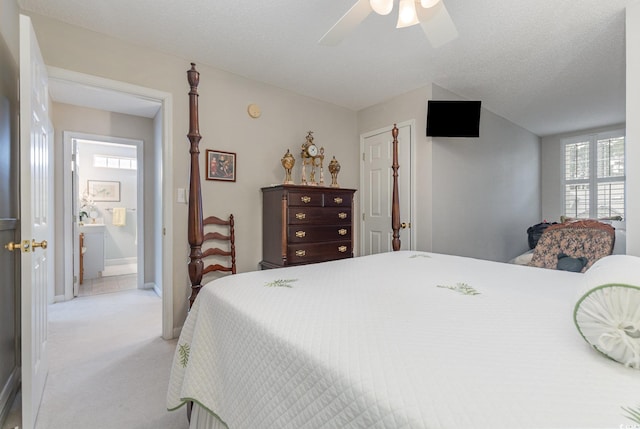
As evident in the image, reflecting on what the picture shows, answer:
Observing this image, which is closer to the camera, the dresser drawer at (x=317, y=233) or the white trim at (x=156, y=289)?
the dresser drawer at (x=317, y=233)

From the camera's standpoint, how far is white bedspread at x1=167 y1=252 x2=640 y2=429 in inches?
19.5

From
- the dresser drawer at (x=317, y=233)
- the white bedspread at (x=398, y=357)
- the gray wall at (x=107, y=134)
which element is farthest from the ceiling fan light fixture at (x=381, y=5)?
the gray wall at (x=107, y=134)

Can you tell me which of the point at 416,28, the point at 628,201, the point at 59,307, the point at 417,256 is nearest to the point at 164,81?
the point at 416,28

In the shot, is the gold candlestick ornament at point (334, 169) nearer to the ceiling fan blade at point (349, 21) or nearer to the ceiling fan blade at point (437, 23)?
the ceiling fan blade at point (349, 21)

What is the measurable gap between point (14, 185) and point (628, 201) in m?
3.89

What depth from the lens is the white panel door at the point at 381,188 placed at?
3494mm

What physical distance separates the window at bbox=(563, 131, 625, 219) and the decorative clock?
15.2 feet

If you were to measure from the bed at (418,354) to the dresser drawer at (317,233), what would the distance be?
1551 mm

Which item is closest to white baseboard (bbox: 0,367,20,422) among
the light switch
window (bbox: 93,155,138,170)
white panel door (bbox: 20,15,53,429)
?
white panel door (bbox: 20,15,53,429)

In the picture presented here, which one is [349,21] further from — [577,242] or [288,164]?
[577,242]

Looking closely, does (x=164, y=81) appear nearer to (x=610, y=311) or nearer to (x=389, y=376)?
(x=389, y=376)

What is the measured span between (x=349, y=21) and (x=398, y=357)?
172cm

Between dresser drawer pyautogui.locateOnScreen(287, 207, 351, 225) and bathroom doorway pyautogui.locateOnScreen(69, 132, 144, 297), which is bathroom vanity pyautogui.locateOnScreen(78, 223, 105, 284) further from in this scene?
dresser drawer pyautogui.locateOnScreen(287, 207, 351, 225)

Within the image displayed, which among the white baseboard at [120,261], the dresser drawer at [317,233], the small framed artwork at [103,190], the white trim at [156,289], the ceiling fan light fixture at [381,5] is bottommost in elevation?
the white trim at [156,289]
